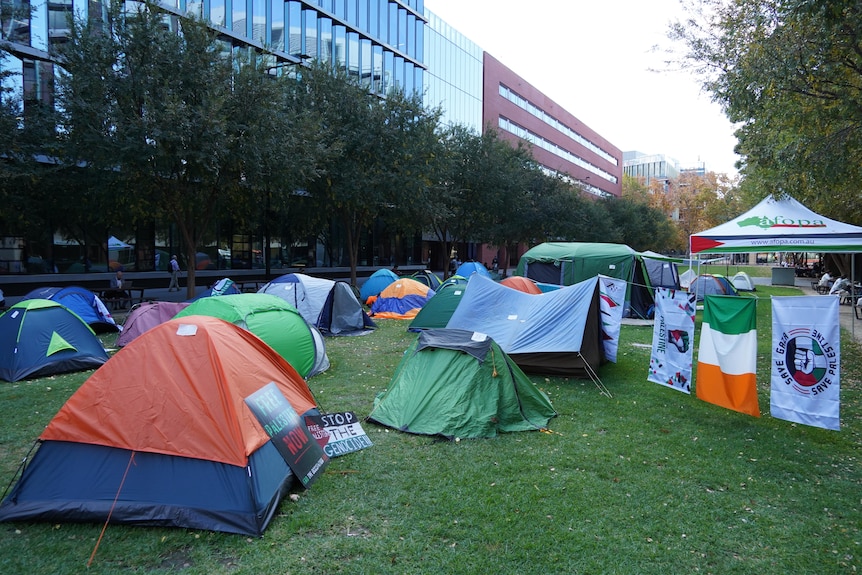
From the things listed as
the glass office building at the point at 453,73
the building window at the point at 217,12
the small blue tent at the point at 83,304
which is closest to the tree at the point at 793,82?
the small blue tent at the point at 83,304

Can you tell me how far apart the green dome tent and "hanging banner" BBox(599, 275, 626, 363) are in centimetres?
522

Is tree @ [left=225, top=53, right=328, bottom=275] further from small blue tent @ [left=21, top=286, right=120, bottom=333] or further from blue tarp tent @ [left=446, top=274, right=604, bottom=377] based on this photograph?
blue tarp tent @ [left=446, top=274, right=604, bottom=377]

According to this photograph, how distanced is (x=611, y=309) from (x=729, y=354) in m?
2.66

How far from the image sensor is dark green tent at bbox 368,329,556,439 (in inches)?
269

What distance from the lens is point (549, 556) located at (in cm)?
425

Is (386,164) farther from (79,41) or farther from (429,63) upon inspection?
(429,63)

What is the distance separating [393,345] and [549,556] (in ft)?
29.2

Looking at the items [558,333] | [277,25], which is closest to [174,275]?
[277,25]

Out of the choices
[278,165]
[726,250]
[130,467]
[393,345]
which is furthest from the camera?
[278,165]

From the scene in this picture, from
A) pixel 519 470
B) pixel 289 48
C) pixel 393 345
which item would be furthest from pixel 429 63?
pixel 519 470

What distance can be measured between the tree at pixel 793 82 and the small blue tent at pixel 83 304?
1497cm

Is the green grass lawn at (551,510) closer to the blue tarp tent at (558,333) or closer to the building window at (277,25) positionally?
the blue tarp tent at (558,333)

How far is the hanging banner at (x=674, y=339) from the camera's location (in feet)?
25.7

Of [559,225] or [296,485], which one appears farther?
[559,225]
